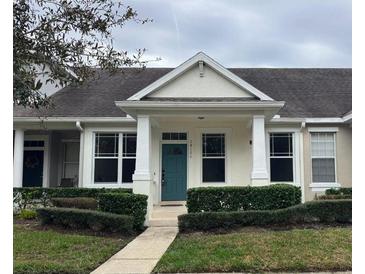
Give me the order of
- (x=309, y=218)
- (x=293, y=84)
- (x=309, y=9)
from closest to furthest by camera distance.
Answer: (x=309, y=9) < (x=309, y=218) < (x=293, y=84)

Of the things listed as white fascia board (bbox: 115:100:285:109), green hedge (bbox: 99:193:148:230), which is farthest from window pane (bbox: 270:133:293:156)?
green hedge (bbox: 99:193:148:230)

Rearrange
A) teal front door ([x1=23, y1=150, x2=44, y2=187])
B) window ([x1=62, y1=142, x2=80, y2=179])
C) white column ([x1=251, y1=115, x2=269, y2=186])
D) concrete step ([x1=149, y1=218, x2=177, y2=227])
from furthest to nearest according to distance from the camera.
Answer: window ([x1=62, y1=142, x2=80, y2=179]) → teal front door ([x1=23, y1=150, x2=44, y2=187]) → white column ([x1=251, y1=115, x2=269, y2=186]) → concrete step ([x1=149, y1=218, x2=177, y2=227])

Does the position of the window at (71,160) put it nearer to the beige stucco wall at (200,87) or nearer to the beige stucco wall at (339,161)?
the beige stucco wall at (200,87)

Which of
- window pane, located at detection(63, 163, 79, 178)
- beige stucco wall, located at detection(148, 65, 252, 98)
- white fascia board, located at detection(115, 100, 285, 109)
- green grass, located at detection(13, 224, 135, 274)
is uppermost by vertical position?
beige stucco wall, located at detection(148, 65, 252, 98)

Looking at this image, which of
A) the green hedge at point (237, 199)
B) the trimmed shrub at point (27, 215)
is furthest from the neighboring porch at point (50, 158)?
the green hedge at point (237, 199)

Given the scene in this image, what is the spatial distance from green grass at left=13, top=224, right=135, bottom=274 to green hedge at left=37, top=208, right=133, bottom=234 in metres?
0.39

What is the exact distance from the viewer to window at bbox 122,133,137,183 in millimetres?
16398

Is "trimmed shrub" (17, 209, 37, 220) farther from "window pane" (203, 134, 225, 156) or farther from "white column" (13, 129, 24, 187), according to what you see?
"window pane" (203, 134, 225, 156)

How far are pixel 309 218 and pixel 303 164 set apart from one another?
579 centimetres

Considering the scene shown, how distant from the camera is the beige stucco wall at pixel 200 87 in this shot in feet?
45.3

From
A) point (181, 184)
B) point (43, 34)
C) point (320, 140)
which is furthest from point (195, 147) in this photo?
point (43, 34)

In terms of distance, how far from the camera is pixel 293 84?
1958 centimetres

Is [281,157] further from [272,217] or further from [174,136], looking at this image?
[272,217]

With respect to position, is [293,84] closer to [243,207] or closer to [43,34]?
[243,207]
